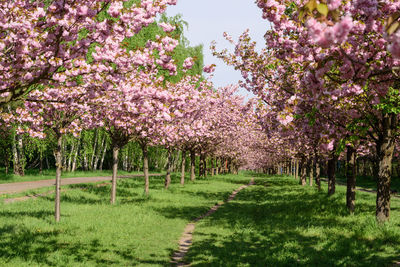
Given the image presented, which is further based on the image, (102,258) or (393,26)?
(102,258)

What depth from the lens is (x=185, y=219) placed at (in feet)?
46.6

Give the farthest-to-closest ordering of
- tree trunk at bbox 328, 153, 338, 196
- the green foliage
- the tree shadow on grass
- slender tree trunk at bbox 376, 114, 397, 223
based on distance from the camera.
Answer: tree trunk at bbox 328, 153, 338, 196 < slender tree trunk at bbox 376, 114, 397, 223 < the green foliage < the tree shadow on grass

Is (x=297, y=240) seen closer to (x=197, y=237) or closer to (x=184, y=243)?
(x=197, y=237)

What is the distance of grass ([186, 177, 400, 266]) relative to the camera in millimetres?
8398

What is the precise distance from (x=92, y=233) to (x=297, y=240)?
6.20 meters

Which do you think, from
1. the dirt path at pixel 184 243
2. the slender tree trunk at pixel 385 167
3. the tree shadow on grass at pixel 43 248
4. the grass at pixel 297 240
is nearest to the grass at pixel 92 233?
the tree shadow on grass at pixel 43 248

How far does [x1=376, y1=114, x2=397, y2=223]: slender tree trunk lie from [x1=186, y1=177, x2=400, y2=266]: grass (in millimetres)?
437

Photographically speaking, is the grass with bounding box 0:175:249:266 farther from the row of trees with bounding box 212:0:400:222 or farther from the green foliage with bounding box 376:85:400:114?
the green foliage with bounding box 376:85:400:114

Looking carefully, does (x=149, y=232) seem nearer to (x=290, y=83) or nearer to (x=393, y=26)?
(x=290, y=83)

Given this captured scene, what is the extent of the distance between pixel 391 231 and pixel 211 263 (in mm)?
5597

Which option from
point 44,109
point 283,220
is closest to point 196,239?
point 283,220

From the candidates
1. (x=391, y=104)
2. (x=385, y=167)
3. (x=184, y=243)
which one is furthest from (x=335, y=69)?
(x=184, y=243)

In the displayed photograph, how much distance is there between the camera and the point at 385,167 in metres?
12.0

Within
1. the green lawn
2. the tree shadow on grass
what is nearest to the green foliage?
the green lawn
